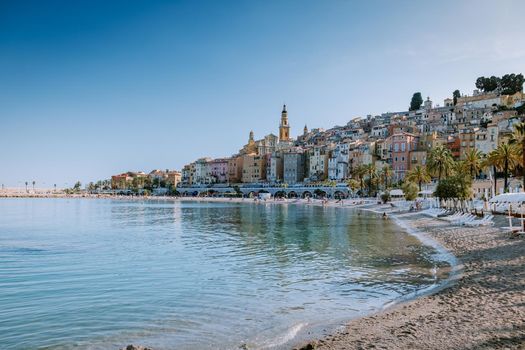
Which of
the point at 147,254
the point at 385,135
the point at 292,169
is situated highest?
the point at 385,135

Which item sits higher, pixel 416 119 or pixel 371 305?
pixel 416 119

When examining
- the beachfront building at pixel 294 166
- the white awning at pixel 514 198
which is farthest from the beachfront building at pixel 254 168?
the white awning at pixel 514 198

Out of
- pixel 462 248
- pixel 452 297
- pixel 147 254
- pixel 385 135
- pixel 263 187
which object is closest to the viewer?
pixel 452 297

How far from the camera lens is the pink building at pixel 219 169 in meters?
176

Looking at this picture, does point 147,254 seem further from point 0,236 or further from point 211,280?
point 0,236

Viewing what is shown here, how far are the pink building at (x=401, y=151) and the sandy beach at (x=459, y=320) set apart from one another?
93.1m

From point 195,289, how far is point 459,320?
8.73 meters

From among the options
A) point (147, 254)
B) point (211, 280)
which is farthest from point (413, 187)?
point (211, 280)

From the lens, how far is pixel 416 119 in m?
136

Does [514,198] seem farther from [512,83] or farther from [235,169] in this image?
[235,169]

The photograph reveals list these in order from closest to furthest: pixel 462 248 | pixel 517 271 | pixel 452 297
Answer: pixel 452 297, pixel 517 271, pixel 462 248

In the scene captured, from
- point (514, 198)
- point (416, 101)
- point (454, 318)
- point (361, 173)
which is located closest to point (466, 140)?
point (361, 173)

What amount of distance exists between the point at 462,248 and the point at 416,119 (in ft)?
395

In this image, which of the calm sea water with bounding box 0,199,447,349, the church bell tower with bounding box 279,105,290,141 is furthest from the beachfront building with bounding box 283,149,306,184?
the calm sea water with bounding box 0,199,447,349
